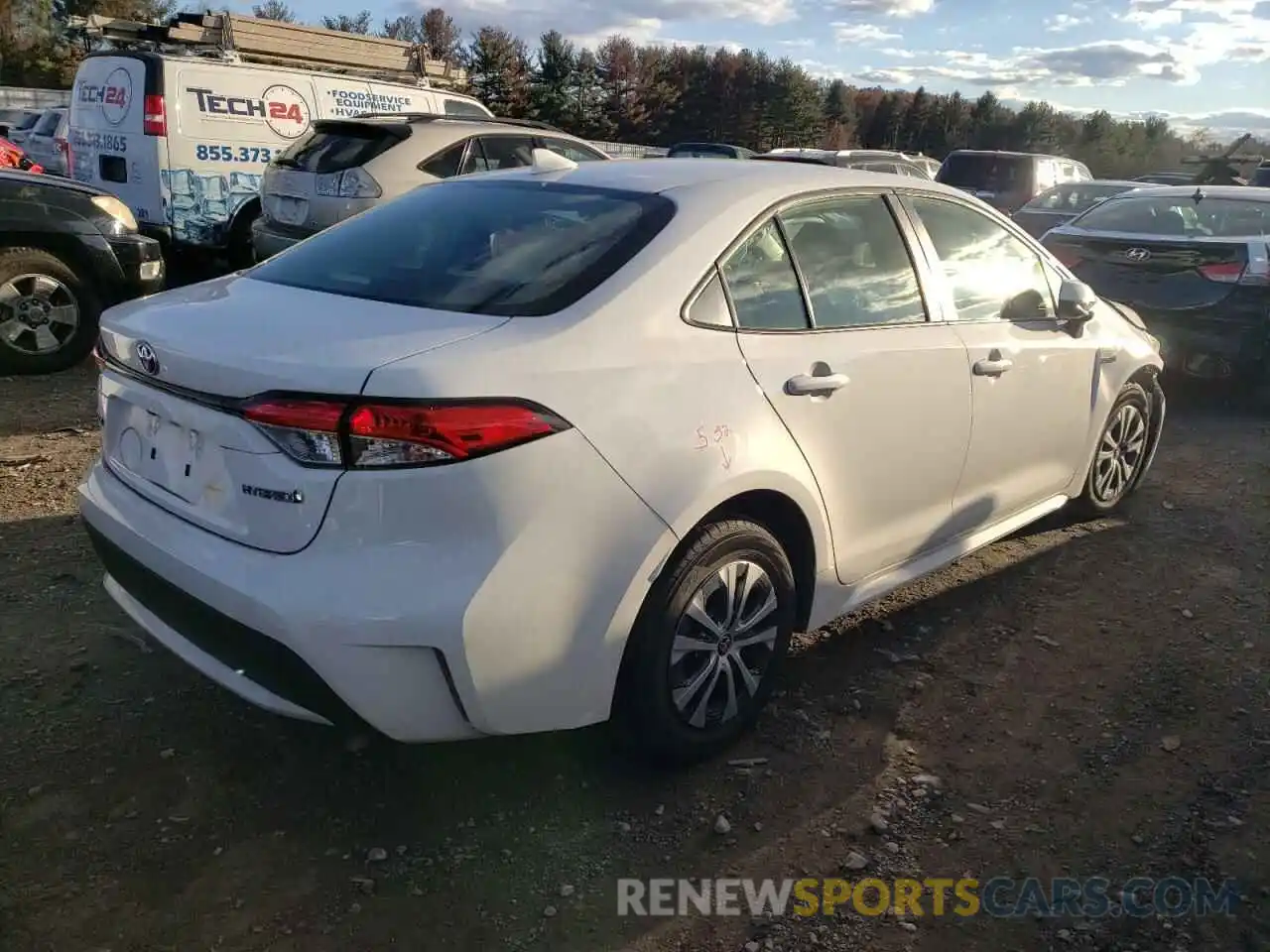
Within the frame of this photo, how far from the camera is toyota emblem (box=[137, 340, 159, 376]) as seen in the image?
8.29ft

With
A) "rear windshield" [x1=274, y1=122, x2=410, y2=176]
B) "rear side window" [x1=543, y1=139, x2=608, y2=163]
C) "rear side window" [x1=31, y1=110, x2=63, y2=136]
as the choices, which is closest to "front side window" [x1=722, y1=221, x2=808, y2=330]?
"rear windshield" [x1=274, y1=122, x2=410, y2=176]

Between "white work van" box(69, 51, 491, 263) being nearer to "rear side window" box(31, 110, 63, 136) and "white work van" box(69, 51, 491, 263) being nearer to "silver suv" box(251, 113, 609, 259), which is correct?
"silver suv" box(251, 113, 609, 259)

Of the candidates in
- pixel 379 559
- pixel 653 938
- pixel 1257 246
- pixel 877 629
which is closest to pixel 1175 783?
pixel 877 629

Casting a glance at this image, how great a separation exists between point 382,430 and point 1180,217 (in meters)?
7.46

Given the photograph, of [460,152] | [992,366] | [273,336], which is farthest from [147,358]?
[460,152]

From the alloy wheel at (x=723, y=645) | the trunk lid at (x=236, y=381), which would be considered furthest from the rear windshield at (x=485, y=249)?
the alloy wheel at (x=723, y=645)

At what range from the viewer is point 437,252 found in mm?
2959

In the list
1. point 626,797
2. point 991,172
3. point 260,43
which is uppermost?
point 260,43

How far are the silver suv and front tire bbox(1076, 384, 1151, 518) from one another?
4.04 m

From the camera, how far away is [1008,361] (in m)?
3.73

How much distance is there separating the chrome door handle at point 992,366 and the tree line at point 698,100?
3851cm

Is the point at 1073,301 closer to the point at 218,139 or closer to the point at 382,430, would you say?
the point at 382,430

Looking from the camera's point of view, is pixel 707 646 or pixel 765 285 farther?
pixel 765 285

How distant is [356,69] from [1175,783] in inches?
420
